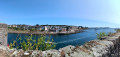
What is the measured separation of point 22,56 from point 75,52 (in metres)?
1.24

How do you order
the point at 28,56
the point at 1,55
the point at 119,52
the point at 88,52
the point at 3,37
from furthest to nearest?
the point at 3,37
the point at 119,52
the point at 88,52
the point at 1,55
the point at 28,56

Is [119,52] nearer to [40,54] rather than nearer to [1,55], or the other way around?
[40,54]

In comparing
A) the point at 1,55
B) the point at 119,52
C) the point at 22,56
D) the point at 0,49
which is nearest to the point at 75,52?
the point at 22,56

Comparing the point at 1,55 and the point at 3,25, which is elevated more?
the point at 3,25

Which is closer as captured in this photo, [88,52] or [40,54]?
[40,54]

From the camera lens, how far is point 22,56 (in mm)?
1606

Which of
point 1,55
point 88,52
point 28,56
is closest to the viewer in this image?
point 28,56

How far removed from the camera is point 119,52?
3.29m

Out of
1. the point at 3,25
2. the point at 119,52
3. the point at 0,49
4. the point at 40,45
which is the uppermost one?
the point at 3,25

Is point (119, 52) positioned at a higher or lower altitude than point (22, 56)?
lower

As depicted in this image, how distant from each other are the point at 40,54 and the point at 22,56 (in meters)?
0.40

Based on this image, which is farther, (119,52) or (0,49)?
(119,52)

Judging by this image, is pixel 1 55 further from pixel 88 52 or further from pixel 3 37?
pixel 3 37

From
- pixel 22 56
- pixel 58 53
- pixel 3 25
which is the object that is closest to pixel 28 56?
pixel 22 56
